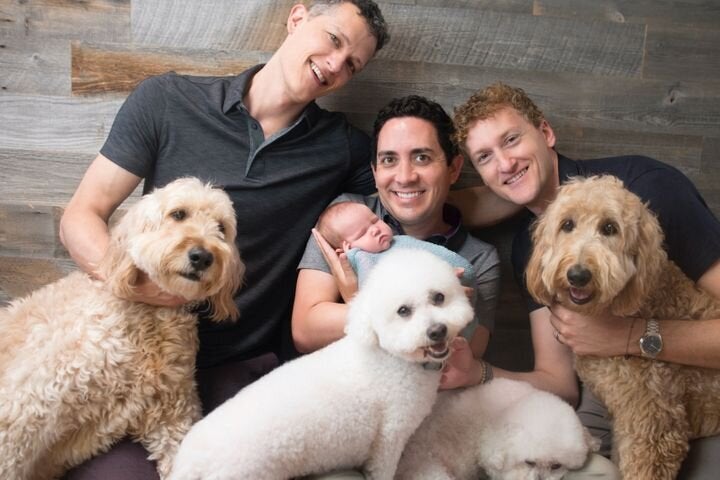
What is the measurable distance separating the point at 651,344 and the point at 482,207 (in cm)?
81

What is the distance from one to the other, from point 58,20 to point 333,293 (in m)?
1.48

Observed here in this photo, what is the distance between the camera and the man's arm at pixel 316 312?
6.22 ft

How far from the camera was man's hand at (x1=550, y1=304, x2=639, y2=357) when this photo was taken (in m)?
1.73

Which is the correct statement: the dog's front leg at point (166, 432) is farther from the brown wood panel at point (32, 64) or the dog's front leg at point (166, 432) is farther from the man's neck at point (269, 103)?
the brown wood panel at point (32, 64)

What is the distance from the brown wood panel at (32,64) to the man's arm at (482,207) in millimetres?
1573

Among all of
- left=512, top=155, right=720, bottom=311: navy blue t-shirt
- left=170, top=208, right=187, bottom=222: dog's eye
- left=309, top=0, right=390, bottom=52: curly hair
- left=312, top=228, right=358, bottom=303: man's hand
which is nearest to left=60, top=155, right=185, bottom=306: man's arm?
left=170, top=208, right=187, bottom=222: dog's eye

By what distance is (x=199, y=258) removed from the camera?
157 cm

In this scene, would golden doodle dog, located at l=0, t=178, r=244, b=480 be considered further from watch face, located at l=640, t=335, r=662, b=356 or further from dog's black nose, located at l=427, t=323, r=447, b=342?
watch face, located at l=640, t=335, r=662, b=356

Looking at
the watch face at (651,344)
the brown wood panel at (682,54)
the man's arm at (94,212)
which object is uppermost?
the brown wood panel at (682,54)

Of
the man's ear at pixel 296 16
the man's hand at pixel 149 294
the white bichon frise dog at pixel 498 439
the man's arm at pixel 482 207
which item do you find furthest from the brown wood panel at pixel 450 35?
the white bichon frise dog at pixel 498 439

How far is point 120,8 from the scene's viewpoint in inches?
89.8

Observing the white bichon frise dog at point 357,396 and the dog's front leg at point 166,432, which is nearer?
the white bichon frise dog at point 357,396

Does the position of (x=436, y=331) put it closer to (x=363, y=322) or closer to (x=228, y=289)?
(x=363, y=322)

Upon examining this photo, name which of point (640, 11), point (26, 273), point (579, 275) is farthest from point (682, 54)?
point (26, 273)
